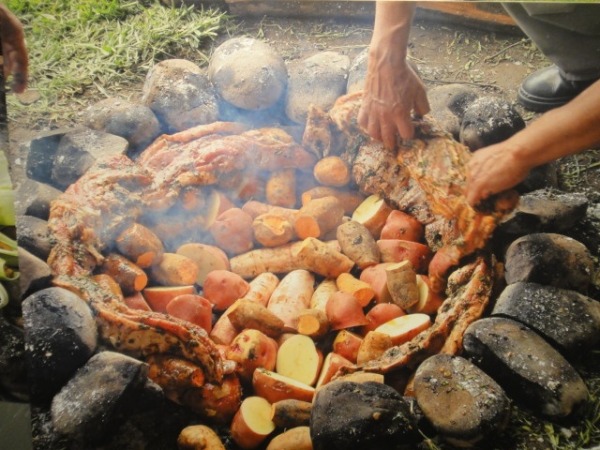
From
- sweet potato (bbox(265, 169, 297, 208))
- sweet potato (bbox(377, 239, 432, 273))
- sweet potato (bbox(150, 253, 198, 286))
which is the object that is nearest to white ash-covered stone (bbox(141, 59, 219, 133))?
sweet potato (bbox(265, 169, 297, 208))

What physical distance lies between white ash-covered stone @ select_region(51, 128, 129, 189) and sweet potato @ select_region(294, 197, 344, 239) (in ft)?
2.25

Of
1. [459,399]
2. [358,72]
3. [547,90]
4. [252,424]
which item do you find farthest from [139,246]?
[547,90]

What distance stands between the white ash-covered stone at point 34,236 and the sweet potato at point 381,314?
984 millimetres

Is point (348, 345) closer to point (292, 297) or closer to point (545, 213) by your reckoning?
point (292, 297)

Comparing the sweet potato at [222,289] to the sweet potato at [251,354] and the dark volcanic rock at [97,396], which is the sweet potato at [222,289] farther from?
the dark volcanic rock at [97,396]

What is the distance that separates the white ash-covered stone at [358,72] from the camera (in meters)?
1.60

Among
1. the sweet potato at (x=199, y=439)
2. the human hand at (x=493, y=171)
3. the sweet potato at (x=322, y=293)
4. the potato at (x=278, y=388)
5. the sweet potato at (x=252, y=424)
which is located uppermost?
the human hand at (x=493, y=171)

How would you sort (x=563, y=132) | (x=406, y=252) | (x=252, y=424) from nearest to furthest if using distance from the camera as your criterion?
(x=563, y=132) → (x=252, y=424) → (x=406, y=252)

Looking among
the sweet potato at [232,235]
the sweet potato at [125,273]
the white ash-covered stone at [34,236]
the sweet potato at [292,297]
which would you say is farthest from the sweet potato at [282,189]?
the white ash-covered stone at [34,236]

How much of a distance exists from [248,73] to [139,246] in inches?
27.4

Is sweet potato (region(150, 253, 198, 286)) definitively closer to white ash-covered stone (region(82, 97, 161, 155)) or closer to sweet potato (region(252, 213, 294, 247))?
sweet potato (region(252, 213, 294, 247))

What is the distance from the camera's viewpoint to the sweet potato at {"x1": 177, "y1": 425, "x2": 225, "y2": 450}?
4.24 feet

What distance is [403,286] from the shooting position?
1.42 metres

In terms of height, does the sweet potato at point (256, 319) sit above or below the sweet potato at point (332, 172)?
below
